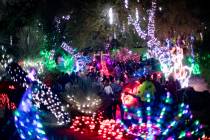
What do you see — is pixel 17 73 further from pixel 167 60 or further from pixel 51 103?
pixel 167 60

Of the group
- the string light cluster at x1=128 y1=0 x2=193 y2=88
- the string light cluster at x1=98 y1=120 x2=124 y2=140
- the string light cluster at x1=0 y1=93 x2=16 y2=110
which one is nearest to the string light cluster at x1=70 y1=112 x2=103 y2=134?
the string light cluster at x1=98 y1=120 x2=124 y2=140

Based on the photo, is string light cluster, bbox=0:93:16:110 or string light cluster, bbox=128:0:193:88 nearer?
string light cluster, bbox=0:93:16:110

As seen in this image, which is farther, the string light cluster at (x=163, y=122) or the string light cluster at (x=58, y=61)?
the string light cluster at (x=58, y=61)

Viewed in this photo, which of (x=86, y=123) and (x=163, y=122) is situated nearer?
(x=163, y=122)

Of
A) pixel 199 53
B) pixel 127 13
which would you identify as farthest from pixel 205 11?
pixel 127 13

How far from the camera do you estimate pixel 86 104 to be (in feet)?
52.2

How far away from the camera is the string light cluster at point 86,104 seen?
1564 cm

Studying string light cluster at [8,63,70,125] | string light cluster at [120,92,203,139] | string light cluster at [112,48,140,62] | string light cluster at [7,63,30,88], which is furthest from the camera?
string light cluster at [112,48,140,62]

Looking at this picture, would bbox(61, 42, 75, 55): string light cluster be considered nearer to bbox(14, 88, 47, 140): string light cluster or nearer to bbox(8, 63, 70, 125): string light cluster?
bbox(8, 63, 70, 125): string light cluster

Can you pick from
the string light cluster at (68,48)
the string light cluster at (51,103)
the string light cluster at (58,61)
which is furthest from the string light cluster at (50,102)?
the string light cluster at (68,48)

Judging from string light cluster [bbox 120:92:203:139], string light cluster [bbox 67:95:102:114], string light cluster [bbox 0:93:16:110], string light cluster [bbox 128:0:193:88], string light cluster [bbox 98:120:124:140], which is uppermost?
string light cluster [bbox 128:0:193:88]

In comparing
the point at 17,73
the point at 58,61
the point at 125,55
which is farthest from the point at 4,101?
the point at 125,55

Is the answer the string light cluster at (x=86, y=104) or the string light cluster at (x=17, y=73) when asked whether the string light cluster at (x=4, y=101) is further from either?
the string light cluster at (x=86, y=104)

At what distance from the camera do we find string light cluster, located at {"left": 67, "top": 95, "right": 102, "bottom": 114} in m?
15.6
